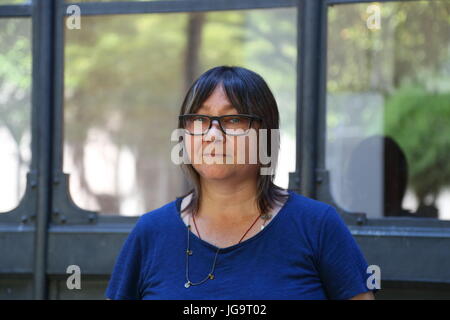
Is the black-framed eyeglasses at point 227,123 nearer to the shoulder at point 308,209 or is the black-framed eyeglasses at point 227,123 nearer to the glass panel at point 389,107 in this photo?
the shoulder at point 308,209

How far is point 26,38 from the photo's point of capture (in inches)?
136

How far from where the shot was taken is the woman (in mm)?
2020

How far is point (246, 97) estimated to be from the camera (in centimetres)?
211

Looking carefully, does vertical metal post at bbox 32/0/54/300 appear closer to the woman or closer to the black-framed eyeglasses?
the woman

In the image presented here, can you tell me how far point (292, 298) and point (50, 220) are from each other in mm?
1709

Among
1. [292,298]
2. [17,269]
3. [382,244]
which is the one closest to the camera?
[292,298]

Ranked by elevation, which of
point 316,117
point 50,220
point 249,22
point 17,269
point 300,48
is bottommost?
point 17,269

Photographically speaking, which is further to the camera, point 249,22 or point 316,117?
point 249,22

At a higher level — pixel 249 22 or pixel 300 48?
pixel 249 22

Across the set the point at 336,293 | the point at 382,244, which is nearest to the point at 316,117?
the point at 382,244

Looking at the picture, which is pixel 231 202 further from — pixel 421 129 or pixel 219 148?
pixel 421 129

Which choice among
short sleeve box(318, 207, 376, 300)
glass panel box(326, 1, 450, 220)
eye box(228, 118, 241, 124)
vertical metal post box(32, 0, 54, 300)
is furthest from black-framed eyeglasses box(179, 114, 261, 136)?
vertical metal post box(32, 0, 54, 300)

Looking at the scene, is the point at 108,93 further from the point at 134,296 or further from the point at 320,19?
the point at 134,296

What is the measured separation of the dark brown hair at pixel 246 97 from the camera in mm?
2104
